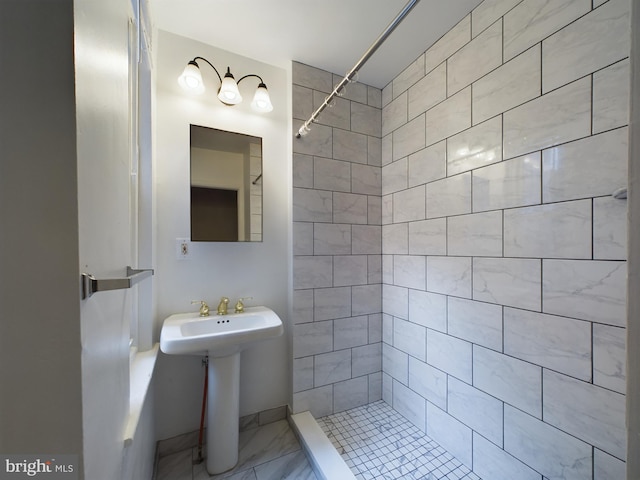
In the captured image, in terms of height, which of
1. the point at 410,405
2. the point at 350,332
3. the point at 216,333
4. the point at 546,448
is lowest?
the point at 410,405

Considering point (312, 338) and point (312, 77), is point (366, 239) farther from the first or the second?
point (312, 77)

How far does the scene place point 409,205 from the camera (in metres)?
1.71

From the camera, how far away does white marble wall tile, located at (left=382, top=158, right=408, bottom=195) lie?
1.76m

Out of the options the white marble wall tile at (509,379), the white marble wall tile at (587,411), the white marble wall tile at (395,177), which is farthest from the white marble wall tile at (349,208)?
the white marble wall tile at (587,411)

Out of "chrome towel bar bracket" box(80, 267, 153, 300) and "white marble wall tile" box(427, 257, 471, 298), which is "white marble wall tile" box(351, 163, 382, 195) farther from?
"chrome towel bar bracket" box(80, 267, 153, 300)

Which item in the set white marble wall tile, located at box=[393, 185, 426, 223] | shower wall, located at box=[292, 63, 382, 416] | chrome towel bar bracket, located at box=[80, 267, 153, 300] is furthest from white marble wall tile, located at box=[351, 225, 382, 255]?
chrome towel bar bracket, located at box=[80, 267, 153, 300]

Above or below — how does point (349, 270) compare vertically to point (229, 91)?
below

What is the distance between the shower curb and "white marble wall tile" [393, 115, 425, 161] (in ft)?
6.11

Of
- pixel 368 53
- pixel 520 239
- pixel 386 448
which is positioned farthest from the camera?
pixel 386 448

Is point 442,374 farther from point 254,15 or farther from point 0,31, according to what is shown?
point 254,15

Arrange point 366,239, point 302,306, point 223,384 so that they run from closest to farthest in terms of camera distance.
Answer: point 223,384, point 302,306, point 366,239

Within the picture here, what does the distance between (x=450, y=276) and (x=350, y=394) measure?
3.68 feet

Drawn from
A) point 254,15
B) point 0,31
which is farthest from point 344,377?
point 254,15

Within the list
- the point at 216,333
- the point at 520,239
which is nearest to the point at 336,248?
the point at 216,333
